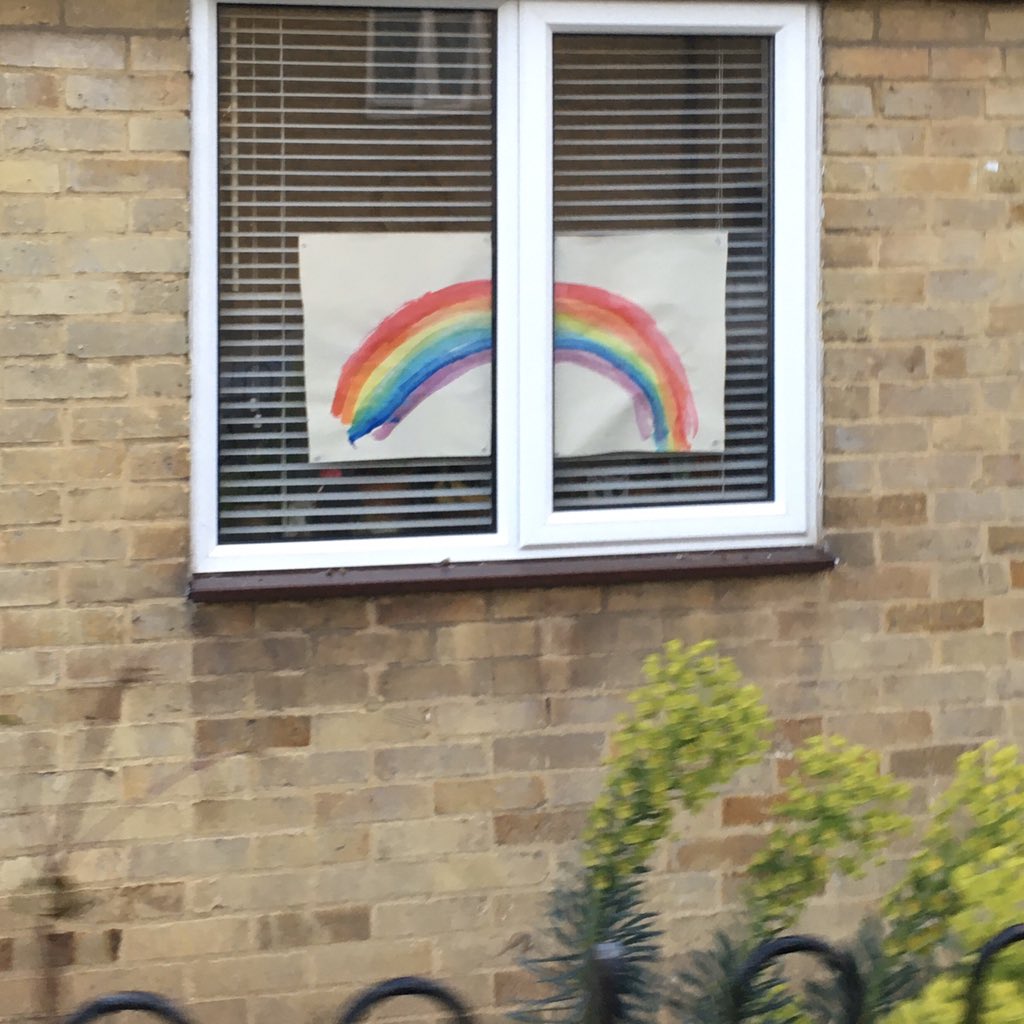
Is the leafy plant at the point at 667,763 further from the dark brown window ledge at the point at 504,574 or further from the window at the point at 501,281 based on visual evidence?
the window at the point at 501,281

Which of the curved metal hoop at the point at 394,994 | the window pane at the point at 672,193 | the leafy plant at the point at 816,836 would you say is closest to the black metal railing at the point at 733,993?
the curved metal hoop at the point at 394,994

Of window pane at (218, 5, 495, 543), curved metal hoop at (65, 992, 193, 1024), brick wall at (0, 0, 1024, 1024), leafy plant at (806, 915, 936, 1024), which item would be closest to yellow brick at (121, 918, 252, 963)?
brick wall at (0, 0, 1024, 1024)

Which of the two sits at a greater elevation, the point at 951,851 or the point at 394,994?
the point at 951,851

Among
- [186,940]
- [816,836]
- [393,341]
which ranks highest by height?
[393,341]

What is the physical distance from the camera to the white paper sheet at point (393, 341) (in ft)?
10.5

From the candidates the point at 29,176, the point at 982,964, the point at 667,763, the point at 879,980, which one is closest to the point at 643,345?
the point at 667,763

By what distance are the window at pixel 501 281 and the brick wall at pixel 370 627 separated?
0.13 meters

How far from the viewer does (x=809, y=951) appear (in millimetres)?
1890

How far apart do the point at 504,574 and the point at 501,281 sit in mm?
743

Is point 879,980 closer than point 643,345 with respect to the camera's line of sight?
Yes

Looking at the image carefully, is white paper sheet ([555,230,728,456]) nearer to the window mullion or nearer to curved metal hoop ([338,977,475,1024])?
the window mullion

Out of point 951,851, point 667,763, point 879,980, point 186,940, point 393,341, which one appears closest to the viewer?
point 879,980

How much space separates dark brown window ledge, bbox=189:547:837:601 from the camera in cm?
308

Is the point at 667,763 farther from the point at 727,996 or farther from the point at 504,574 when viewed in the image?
the point at 504,574
